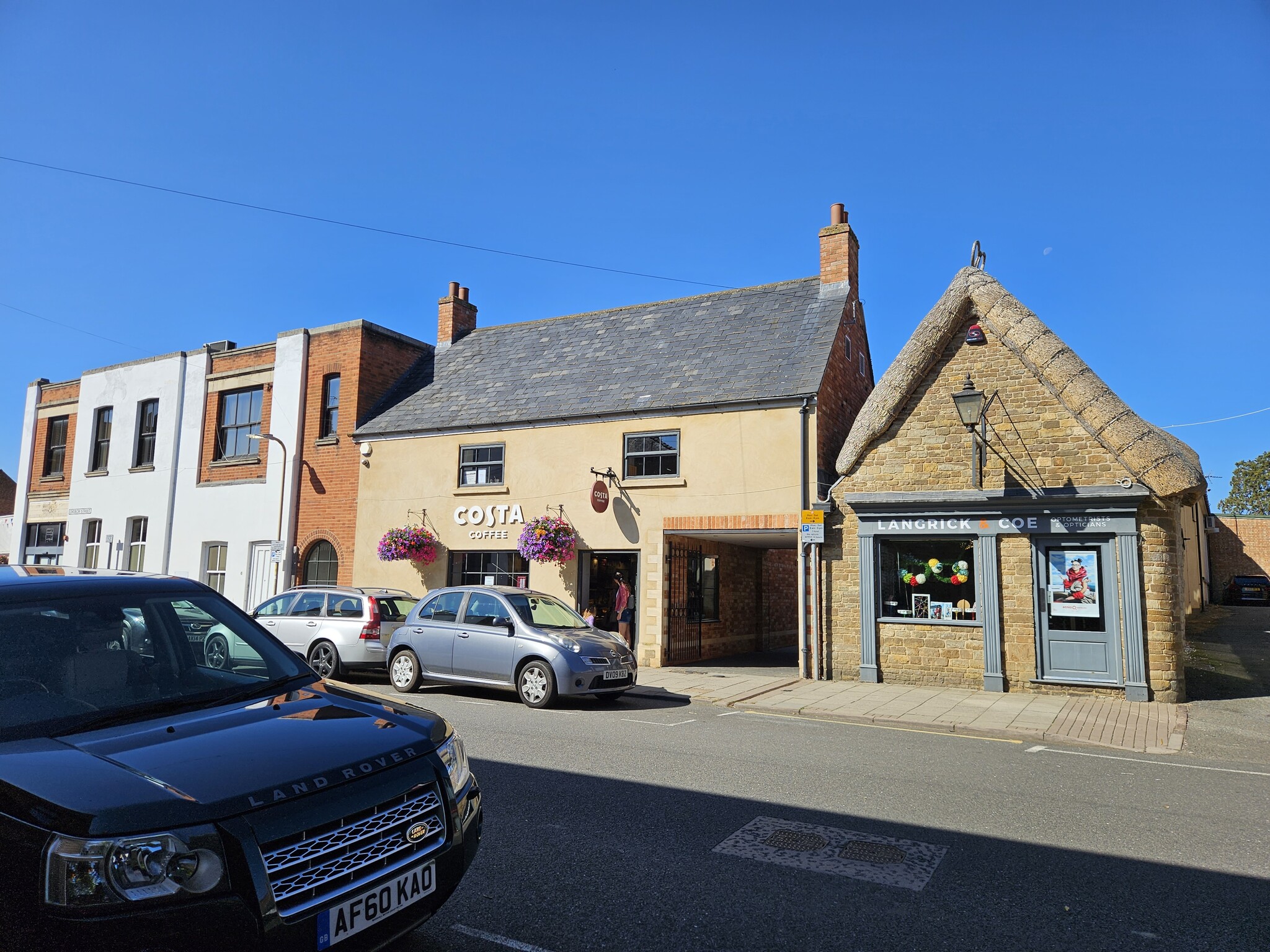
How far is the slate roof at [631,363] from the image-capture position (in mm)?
16609

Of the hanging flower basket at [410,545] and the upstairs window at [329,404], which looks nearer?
the hanging flower basket at [410,545]

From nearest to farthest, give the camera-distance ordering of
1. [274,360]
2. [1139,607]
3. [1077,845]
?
[1077,845], [1139,607], [274,360]

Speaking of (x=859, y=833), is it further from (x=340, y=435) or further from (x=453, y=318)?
(x=453, y=318)

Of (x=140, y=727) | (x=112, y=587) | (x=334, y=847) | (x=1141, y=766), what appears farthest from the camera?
(x=1141, y=766)

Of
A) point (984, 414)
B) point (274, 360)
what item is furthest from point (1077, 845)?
point (274, 360)

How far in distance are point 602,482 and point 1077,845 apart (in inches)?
481

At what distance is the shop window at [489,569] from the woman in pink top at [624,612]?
212 centimetres

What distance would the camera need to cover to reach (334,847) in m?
2.86

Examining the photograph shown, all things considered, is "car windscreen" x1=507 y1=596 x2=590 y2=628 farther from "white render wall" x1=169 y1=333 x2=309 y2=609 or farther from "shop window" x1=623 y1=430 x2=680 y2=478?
"white render wall" x1=169 y1=333 x2=309 y2=609

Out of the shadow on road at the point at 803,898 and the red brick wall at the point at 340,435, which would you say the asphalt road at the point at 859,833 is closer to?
the shadow on road at the point at 803,898

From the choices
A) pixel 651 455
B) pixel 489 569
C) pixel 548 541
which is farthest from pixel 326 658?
pixel 651 455

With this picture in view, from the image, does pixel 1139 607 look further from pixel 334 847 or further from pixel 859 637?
pixel 334 847

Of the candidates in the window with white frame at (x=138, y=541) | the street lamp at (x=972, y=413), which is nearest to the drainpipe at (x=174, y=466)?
the window with white frame at (x=138, y=541)

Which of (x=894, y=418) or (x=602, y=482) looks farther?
(x=602, y=482)
